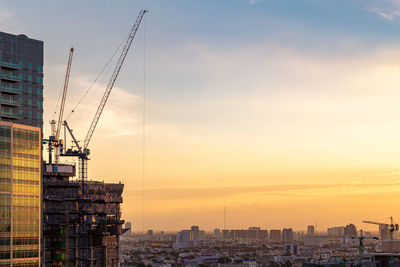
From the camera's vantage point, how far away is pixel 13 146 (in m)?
200

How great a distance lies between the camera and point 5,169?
197500 mm

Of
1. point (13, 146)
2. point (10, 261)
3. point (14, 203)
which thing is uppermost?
point (13, 146)

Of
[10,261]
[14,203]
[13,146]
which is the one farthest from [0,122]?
[10,261]

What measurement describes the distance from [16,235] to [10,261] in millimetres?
8701

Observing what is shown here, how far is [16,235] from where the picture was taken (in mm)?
199000

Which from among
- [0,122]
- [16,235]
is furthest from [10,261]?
[0,122]

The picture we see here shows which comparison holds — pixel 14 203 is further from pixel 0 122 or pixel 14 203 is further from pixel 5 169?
pixel 0 122

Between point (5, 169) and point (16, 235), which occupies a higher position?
point (5, 169)

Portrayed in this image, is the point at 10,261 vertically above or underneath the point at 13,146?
underneath

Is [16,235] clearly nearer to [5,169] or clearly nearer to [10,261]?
[10,261]

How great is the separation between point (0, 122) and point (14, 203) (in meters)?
25.4

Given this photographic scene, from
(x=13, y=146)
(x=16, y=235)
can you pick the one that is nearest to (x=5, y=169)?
(x=13, y=146)

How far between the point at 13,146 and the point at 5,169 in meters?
7.61

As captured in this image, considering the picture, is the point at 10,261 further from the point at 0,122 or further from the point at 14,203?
the point at 0,122
